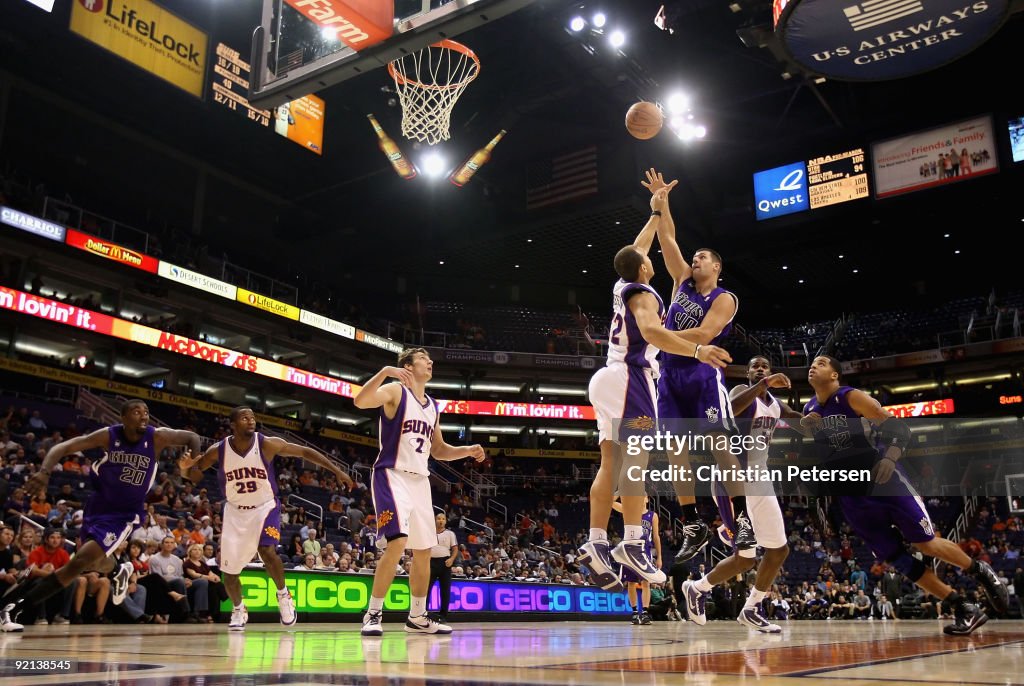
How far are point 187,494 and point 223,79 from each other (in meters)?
13.0

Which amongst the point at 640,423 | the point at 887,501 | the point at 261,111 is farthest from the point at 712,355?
the point at 261,111

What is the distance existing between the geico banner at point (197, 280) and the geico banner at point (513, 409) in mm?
9339

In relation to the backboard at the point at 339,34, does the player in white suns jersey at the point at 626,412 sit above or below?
below

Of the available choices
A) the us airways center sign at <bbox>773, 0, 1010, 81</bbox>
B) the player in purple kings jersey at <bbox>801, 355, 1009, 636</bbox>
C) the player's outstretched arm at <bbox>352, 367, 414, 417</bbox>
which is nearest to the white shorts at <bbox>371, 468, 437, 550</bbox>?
the player's outstretched arm at <bbox>352, 367, 414, 417</bbox>

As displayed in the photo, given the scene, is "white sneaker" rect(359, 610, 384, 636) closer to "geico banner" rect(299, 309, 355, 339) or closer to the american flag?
the american flag

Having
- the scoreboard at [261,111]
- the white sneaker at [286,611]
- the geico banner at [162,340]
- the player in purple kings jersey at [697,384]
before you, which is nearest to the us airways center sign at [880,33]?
the player in purple kings jersey at [697,384]

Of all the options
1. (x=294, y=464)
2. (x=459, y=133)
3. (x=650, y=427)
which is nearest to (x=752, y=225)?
(x=459, y=133)

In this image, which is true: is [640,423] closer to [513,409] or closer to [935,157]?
[935,157]

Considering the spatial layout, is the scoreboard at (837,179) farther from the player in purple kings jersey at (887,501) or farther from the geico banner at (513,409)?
the player in purple kings jersey at (887,501)

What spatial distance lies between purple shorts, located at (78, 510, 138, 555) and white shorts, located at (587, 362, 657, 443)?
13.2 feet

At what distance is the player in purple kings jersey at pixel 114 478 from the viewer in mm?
6102

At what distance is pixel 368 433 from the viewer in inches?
1231

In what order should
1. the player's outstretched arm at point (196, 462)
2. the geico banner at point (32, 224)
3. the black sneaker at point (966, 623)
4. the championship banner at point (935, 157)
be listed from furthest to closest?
the championship banner at point (935, 157) → the geico banner at point (32, 224) → the player's outstretched arm at point (196, 462) → the black sneaker at point (966, 623)

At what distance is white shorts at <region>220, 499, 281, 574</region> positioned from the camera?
6.87 m
